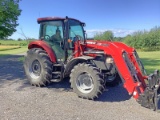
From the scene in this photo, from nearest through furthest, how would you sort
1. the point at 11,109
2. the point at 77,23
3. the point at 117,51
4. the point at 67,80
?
1. the point at 11,109
2. the point at 117,51
3. the point at 77,23
4. the point at 67,80

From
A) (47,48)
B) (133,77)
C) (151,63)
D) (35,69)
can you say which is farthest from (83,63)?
(151,63)

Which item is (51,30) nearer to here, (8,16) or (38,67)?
(38,67)

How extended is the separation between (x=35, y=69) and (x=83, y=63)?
2.26 m

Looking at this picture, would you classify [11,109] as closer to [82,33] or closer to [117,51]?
[117,51]

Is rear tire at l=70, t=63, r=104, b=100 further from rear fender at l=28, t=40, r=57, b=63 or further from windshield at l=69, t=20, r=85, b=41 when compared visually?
windshield at l=69, t=20, r=85, b=41

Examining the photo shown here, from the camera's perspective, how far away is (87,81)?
19.3ft

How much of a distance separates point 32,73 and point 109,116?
12.0 feet

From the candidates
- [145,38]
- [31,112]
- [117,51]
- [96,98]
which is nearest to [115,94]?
[96,98]

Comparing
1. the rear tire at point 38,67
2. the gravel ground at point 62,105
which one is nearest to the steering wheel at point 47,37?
the rear tire at point 38,67

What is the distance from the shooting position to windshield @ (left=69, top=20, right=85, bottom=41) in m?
6.79

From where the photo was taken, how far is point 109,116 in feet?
15.2

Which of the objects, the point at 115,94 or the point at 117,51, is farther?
the point at 115,94

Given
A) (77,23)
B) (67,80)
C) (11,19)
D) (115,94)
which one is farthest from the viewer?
(11,19)

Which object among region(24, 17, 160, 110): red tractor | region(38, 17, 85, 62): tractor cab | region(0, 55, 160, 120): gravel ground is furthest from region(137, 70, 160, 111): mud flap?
region(38, 17, 85, 62): tractor cab
